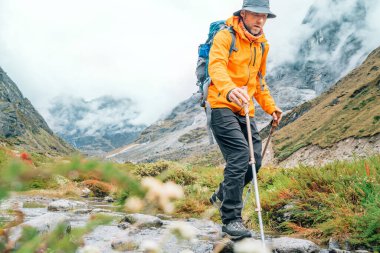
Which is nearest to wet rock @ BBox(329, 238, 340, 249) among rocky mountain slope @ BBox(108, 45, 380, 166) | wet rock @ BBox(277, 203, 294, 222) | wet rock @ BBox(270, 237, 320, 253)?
wet rock @ BBox(270, 237, 320, 253)

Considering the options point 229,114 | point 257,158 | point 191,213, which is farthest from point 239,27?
point 191,213

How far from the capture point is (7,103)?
652ft

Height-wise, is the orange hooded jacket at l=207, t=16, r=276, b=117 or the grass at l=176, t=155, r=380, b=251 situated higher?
the orange hooded jacket at l=207, t=16, r=276, b=117

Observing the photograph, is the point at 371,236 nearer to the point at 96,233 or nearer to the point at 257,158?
the point at 257,158

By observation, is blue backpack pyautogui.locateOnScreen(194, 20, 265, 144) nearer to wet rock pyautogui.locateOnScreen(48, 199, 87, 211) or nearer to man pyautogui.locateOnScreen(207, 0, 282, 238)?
man pyautogui.locateOnScreen(207, 0, 282, 238)

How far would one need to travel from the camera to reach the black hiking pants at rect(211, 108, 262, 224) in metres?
5.11

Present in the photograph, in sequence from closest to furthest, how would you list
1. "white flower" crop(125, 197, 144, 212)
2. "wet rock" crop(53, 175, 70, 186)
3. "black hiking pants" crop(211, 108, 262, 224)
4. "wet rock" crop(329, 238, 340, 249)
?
1. "wet rock" crop(53, 175, 70, 186)
2. "white flower" crop(125, 197, 144, 212)
3. "wet rock" crop(329, 238, 340, 249)
4. "black hiking pants" crop(211, 108, 262, 224)

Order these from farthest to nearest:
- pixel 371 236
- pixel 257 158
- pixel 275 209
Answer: pixel 275 209, pixel 257 158, pixel 371 236

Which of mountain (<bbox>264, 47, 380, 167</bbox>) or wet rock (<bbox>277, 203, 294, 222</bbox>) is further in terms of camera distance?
mountain (<bbox>264, 47, 380, 167</bbox>)

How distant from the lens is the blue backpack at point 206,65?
534 cm

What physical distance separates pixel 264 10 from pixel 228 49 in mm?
671

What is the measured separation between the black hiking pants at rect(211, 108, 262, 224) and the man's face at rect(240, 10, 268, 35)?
1121 mm

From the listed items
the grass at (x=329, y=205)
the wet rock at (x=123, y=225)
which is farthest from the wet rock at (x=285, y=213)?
the wet rock at (x=123, y=225)

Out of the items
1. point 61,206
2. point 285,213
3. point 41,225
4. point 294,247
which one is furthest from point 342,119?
point 41,225
